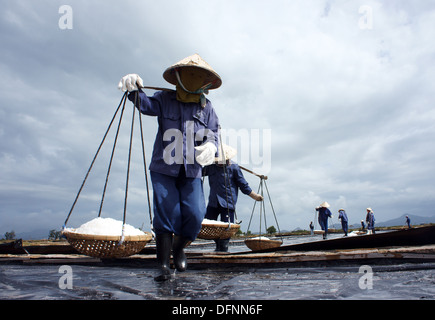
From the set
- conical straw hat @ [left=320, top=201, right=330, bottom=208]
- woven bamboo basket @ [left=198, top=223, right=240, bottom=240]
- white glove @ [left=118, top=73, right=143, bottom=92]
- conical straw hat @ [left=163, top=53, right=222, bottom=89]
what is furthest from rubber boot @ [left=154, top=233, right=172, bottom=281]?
conical straw hat @ [left=320, top=201, right=330, bottom=208]

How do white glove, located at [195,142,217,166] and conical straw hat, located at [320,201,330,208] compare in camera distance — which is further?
conical straw hat, located at [320,201,330,208]

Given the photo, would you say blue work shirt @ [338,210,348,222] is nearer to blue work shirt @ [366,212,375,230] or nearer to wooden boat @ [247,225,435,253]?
blue work shirt @ [366,212,375,230]

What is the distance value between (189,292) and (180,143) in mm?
1464

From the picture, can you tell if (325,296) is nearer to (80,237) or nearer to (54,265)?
(80,237)

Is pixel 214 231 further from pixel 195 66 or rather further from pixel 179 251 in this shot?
pixel 195 66

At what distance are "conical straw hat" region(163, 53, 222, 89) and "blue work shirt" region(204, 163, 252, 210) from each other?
290cm

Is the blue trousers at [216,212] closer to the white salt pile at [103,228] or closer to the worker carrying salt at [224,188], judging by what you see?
the worker carrying salt at [224,188]

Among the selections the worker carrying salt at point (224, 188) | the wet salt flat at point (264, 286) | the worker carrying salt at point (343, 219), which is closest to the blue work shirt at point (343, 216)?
the worker carrying salt at point (343, 219)

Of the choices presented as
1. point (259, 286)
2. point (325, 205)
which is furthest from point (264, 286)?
point (325, 205)

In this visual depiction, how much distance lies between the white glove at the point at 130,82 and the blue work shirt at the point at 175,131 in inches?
2.7

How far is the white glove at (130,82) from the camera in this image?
2807 millimetres

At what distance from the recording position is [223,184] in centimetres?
602

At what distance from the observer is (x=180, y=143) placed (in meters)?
2.85

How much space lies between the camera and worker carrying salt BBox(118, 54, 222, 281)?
8.74 ft
